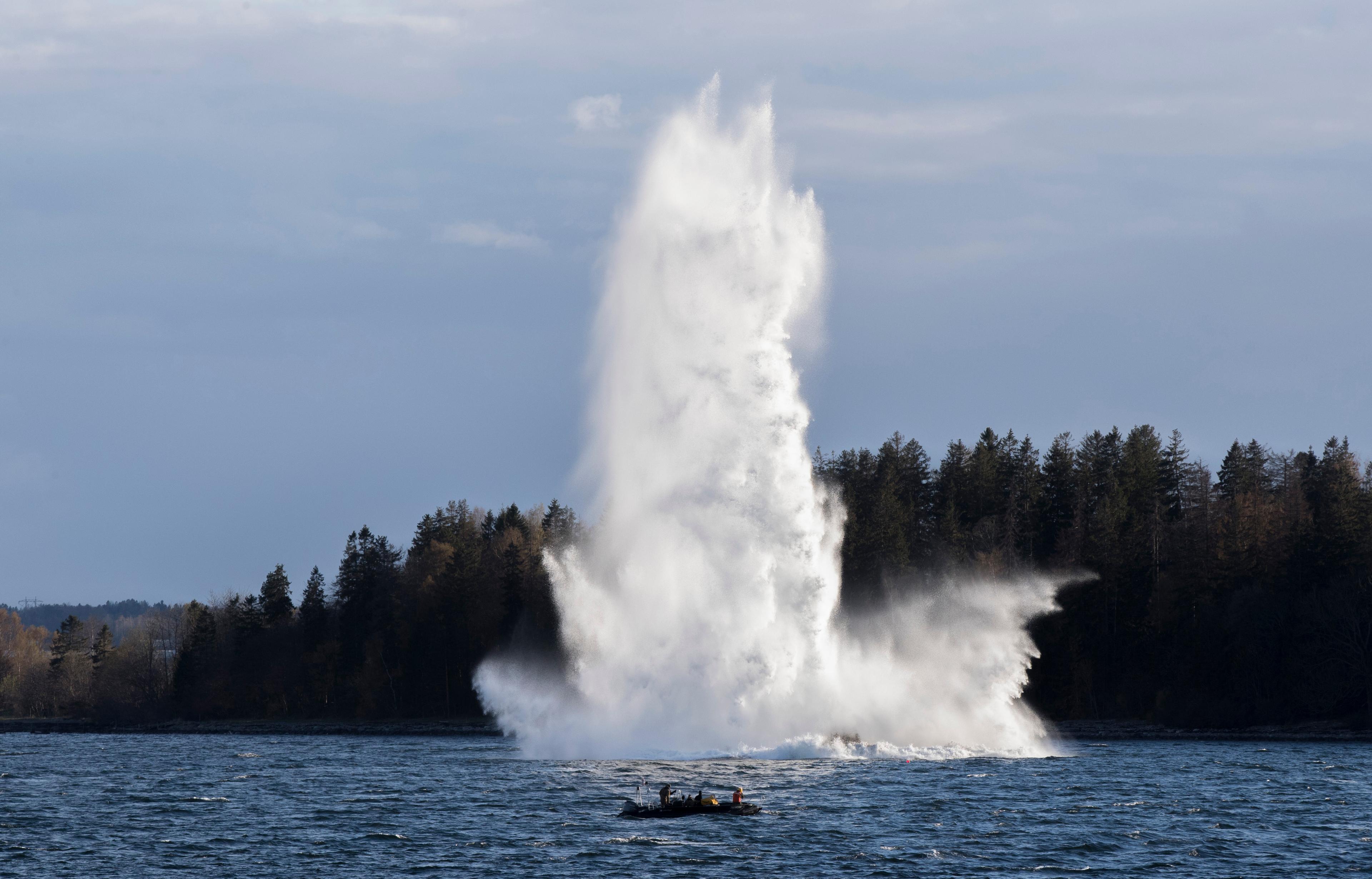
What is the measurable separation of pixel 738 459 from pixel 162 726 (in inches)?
4917

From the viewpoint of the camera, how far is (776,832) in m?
51.7

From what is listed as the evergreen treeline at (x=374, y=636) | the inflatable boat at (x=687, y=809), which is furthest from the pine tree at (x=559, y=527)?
the inflatable boat at (x=687, y=809)

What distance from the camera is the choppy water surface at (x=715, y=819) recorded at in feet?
152

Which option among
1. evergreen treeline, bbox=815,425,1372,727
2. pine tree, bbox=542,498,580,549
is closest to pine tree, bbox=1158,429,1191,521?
evergreen treeline, bbox=815,425,1372,727

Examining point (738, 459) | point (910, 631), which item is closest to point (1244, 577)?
point (910, 631)

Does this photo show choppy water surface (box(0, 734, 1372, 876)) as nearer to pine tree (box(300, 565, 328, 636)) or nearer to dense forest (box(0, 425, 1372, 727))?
dense forest (box(0, 425, 1372, 727))

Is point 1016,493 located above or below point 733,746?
above

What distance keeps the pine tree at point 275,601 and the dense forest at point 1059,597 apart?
0.29m

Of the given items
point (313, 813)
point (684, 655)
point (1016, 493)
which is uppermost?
point (1016, 493)

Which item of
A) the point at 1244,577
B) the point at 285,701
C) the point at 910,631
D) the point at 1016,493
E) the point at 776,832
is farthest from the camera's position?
the point at 285,701

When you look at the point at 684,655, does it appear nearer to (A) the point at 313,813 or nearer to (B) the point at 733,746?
(B) the point at 733,746

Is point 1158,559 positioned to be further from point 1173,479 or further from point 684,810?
point 684,810

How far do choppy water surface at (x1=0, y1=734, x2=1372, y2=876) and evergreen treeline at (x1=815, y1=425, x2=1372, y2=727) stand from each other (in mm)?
26018

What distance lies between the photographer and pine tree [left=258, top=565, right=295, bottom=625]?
7372 inches
